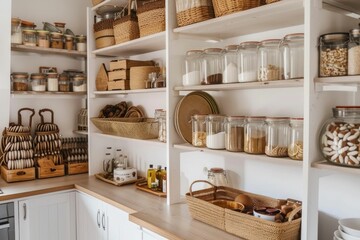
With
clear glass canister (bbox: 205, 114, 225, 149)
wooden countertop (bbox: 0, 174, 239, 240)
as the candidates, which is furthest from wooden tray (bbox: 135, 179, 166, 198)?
clear glass canister (bbox: 205, 114, 225, 149)

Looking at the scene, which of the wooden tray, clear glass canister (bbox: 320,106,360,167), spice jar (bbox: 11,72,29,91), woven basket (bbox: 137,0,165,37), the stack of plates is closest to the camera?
clear glass canister (bbox: 320,106,360,167)

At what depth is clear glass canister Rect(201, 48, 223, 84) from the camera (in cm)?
193

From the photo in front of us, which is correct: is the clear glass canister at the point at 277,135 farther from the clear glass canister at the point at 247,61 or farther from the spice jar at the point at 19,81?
the spice jar at the point at 19,81

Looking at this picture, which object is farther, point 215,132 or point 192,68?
point 192,68

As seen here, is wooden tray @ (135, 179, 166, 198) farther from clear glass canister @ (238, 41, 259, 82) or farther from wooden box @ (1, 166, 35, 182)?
clear glass canister @ (238, 41, 259, 82)

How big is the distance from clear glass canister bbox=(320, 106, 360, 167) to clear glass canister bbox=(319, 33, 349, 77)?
148 mm

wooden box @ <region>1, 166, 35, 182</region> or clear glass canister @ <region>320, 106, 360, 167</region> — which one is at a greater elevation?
clear glass canister @ <region>320, 106, 360, 167</region>

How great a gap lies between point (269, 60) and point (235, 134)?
40 cm

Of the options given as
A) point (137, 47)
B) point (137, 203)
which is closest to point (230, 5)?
point (137, 47)

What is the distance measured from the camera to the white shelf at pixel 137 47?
2301mm

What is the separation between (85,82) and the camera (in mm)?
3193

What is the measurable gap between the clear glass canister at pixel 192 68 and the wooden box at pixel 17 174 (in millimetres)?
1625

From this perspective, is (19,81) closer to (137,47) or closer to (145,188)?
(137,47)

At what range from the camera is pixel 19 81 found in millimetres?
2904
